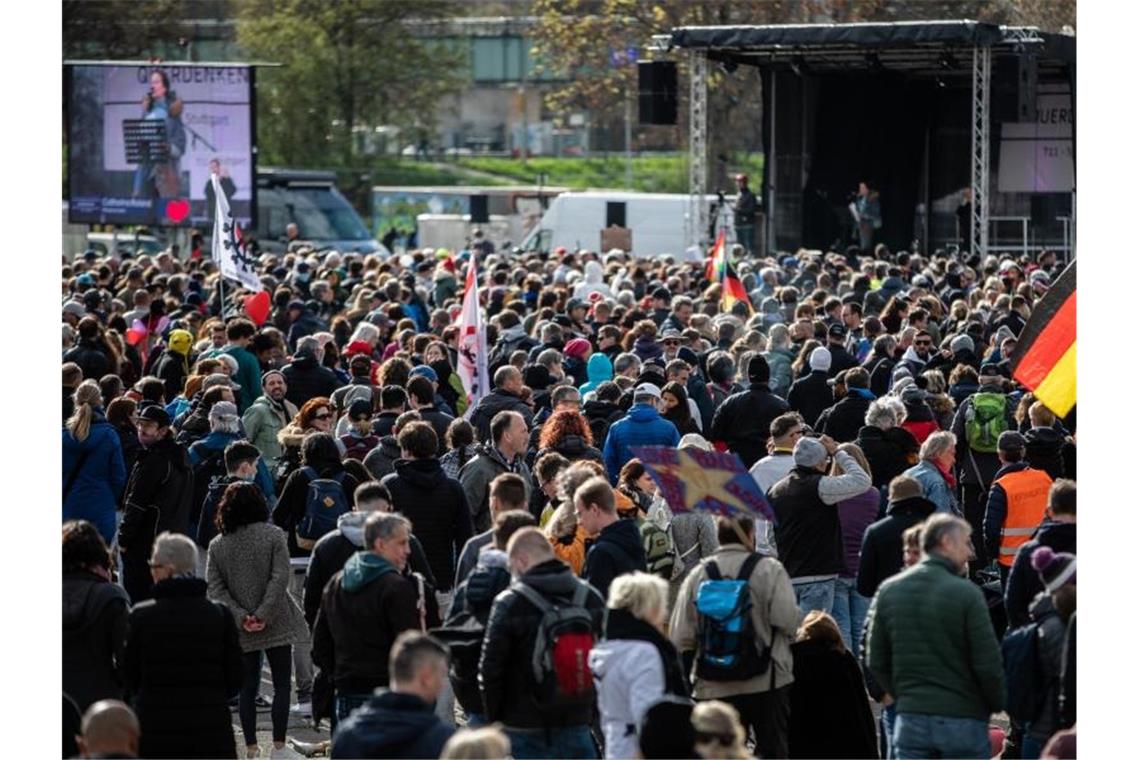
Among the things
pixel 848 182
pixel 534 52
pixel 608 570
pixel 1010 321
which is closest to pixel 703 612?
pixel 608 570

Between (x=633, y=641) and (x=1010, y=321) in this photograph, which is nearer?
(x=633, y=641)

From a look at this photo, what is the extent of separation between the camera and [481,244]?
37.5 m

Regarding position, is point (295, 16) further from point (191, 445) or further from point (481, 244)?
point (191, 445)

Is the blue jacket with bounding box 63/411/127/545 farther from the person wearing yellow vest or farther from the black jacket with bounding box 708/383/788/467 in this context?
the person wearing yellow vest

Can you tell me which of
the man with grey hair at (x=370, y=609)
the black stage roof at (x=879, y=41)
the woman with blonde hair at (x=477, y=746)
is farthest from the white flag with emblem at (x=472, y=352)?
the black stage roof at (x=879, y=41)

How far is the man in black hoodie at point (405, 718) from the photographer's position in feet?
23.0

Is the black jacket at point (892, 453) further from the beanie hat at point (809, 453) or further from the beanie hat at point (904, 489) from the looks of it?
the beanie hat at point (904, 489)

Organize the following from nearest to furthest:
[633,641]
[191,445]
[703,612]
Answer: [633,641] < [703,612] < [191,445]

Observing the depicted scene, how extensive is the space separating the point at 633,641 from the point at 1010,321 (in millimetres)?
11281

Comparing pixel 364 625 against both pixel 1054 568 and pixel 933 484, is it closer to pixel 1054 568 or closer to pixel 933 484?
pixel 1054 568

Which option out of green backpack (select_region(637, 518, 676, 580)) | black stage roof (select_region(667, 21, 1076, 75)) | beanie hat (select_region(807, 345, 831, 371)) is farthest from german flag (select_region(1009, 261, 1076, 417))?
black stage roof (select_region(667, 21, 1076, 75))

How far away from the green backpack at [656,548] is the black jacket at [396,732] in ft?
10.7

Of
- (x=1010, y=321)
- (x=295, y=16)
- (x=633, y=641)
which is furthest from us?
(x=295, y=16)

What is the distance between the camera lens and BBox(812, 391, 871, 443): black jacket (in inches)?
562
